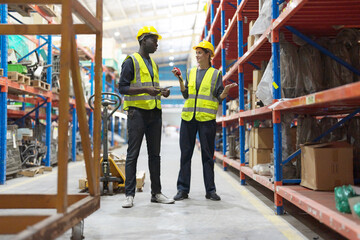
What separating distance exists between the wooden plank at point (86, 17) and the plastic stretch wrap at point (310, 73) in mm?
2341

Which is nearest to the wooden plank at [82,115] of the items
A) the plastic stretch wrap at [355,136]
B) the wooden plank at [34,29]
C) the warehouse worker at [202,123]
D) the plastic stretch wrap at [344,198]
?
the wooden plank at [34,29]

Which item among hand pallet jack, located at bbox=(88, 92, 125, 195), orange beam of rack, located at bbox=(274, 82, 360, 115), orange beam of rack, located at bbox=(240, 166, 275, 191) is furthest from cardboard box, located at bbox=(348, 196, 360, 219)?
hand pallet jack, located at bbox=(88, 92, 125, 195)

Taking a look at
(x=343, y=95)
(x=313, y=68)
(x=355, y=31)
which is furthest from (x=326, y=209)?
(x=355, y=31)

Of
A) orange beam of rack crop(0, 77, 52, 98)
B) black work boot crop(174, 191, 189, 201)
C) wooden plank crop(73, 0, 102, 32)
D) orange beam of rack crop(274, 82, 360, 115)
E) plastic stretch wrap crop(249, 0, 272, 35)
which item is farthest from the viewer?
orange beam of rack crop(0, 77, 52, 98)

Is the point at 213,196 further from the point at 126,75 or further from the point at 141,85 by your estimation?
the point at 126,75

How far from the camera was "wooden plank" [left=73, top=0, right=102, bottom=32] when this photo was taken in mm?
2206

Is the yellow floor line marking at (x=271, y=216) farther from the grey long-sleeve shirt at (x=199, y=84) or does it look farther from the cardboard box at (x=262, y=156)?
the grey long-sleeve shirt at (x=199, y=84)

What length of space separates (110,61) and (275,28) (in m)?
11.7

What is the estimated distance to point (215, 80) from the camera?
4.54 metres

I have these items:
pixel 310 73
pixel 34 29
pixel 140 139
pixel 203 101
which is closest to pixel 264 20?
pixel 310 73

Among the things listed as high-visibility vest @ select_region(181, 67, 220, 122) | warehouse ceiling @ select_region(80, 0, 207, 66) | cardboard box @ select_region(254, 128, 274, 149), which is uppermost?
warehouse ceiling @ select_region(80, 0, 207, 66)

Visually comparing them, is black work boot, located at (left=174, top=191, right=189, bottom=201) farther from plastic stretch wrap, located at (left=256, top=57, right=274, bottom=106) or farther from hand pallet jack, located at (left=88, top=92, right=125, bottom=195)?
plastic stretch wrap, located at (left=256, top=57, right=274, bottom=106)

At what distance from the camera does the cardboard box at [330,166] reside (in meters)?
3.16

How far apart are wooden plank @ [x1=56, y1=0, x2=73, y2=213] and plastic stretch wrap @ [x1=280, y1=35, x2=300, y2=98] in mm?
2590
